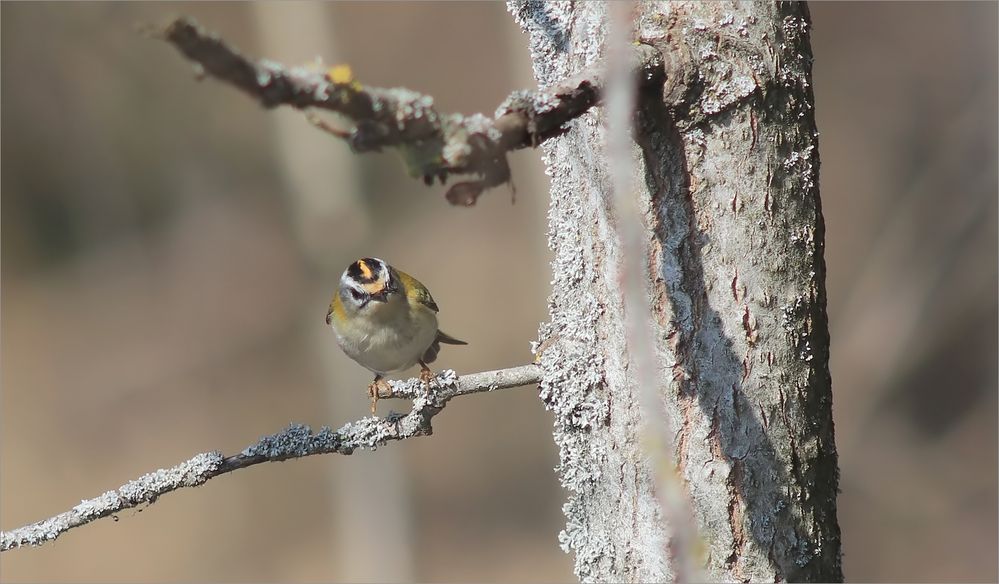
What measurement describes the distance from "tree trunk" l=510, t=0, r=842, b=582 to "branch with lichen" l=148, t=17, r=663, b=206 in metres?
0.17

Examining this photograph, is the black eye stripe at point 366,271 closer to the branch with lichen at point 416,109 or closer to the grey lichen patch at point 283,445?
the grey lichen patch at point 283,445

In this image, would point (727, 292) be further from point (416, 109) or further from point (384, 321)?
point (384, 321)

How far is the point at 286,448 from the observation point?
6.92ft

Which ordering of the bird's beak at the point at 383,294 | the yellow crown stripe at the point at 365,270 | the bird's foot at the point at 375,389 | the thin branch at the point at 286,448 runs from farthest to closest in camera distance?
the yellow crown stripe at the point at 365,270 < the bird's beak at the point at 383,294 < the bird's foot at the point at 375,389 < the thin branch at the point at 286,448

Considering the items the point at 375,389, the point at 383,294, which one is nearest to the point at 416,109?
the point at 375,389

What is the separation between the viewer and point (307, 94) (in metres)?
1.22

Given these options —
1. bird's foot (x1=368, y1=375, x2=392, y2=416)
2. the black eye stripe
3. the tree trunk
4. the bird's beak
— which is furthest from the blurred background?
the tree trunk

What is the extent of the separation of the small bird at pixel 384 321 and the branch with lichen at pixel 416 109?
2.18 meters

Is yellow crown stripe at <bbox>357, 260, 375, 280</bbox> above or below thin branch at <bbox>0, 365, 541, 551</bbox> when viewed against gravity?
above

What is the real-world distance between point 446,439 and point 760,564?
9295 mm

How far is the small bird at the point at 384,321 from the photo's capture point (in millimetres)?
3736

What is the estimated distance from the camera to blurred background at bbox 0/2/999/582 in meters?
8.14

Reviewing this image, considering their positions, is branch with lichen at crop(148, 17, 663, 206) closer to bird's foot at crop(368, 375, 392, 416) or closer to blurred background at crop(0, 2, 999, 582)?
bird's foot at crop(368, 375, 392, 416)

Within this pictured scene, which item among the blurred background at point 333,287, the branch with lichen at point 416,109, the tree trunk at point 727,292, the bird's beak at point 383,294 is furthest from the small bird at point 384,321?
the blurred background at point 333,287
